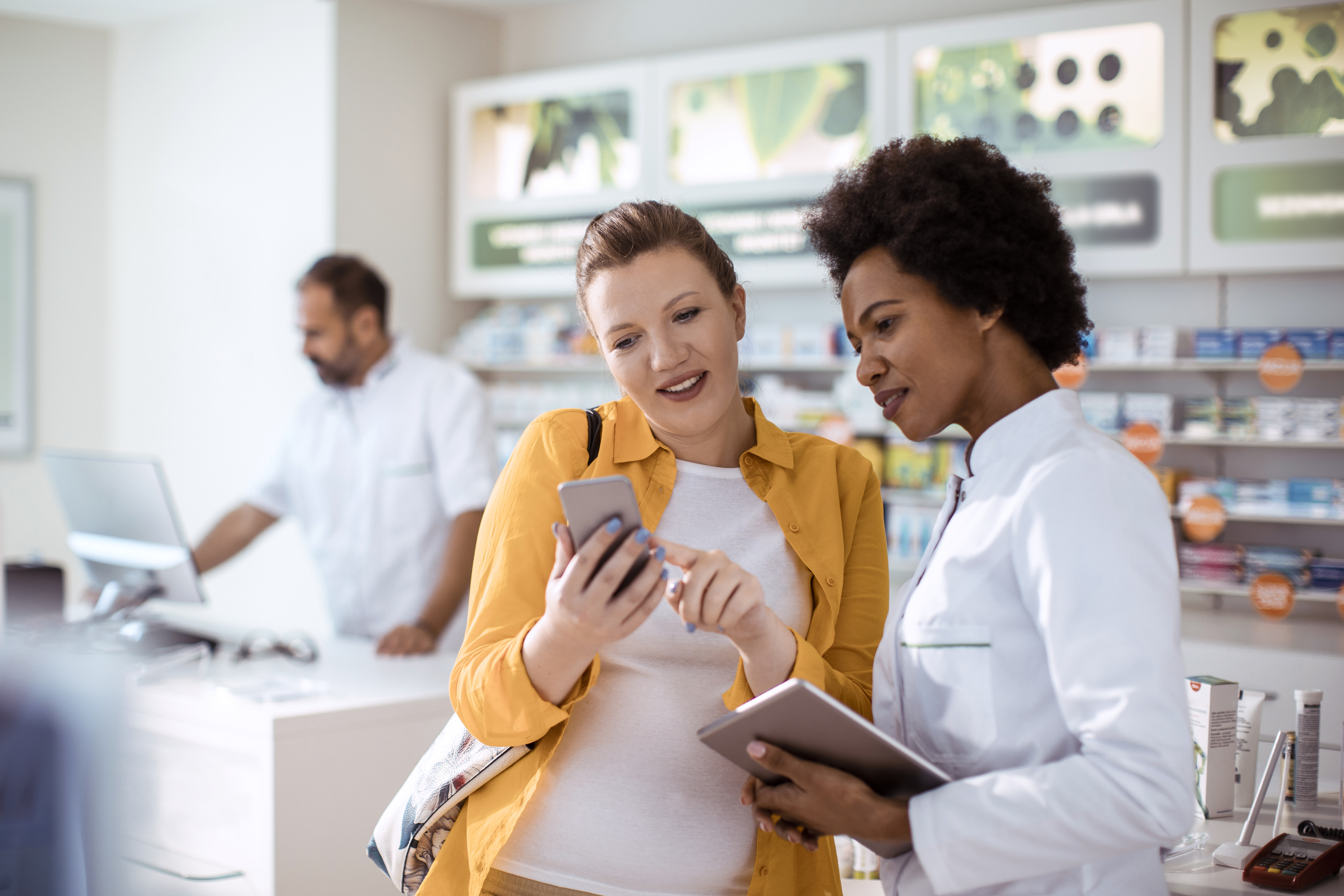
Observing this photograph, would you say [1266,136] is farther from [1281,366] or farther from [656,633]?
[656,633]

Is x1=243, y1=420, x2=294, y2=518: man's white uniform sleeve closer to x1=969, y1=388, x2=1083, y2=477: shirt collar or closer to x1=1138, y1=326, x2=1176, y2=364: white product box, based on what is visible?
x1=969, y1=388, x2=1083, y2=477: shirt collar

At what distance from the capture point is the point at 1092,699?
1.05 m

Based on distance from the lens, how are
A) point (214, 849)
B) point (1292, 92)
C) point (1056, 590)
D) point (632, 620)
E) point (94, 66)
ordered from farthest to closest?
point (94, 66) < point (1292, 92) < point (214, 849) < point (632, 620) < point (1056, 590)

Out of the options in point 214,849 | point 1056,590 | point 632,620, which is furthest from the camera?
point 214,849

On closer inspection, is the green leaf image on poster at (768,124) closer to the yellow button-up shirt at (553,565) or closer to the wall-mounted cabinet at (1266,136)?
the wall-mounted cabinet at (1266,136)

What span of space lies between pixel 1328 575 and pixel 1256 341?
2.85 feet

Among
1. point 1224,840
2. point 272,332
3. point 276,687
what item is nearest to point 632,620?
point 1224,840

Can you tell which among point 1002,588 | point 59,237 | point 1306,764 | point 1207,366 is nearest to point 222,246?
point 59,237

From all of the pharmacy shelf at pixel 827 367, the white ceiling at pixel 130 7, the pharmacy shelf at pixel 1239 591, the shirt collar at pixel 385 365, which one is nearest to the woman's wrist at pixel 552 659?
the pharmacy shelf at pixel 827 367

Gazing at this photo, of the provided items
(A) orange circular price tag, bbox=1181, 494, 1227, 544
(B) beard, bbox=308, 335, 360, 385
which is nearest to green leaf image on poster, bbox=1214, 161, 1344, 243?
(A) orange circular price tag, bbox=1181, 494, 1227, 544

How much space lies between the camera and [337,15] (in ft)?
17.5

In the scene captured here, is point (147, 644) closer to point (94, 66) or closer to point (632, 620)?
point (632, 620)

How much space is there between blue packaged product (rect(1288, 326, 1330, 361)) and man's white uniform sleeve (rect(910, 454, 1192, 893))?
345cm

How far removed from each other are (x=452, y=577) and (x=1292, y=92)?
3.32 meters
